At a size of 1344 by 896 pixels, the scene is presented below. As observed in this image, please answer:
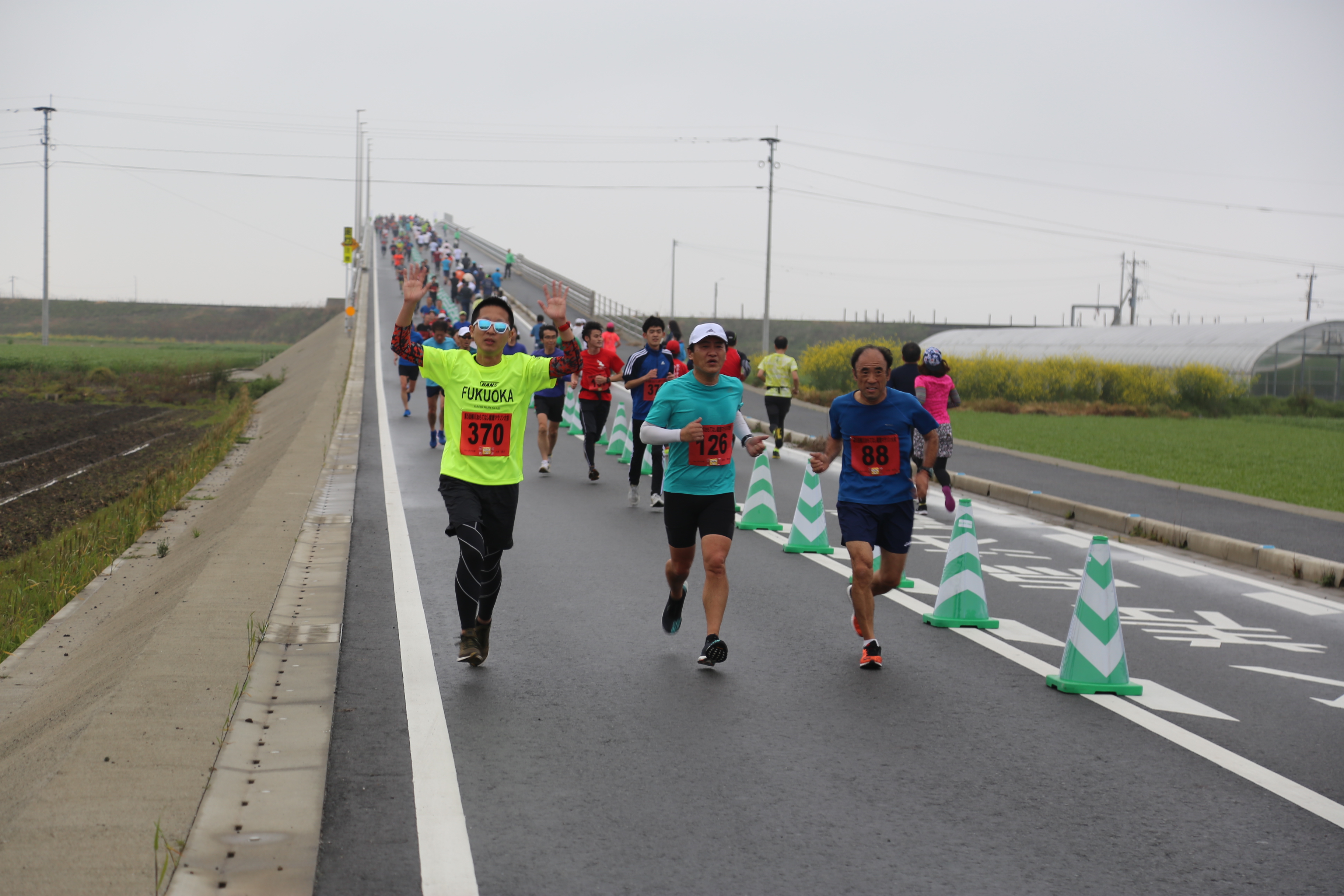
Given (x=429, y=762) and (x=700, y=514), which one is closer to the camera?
(x=429, y=762)

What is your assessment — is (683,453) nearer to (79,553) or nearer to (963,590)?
(963,590)

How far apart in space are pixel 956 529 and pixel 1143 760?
3.17m

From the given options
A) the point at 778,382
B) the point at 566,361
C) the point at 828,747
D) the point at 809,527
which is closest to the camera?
the point at 828,747

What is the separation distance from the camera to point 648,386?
538 inches

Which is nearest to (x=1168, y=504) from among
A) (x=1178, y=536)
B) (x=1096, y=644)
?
(x=1178, y=536)

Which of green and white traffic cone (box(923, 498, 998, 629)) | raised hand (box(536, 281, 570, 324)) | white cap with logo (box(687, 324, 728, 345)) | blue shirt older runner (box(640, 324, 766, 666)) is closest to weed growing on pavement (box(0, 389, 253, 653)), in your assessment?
raised hand (box(536, 281, 570, 324))

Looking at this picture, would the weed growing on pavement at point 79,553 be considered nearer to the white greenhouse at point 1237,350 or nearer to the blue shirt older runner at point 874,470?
the blue shirt older runner at point 874,470

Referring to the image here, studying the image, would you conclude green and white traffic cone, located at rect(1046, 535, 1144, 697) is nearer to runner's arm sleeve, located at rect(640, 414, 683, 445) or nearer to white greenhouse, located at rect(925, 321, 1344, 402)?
runner's arm sleeve, located at rect(640, 414, 683, 445)

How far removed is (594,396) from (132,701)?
10320mm

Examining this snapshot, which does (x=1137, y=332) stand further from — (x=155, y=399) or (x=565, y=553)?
(x=565, y=553)

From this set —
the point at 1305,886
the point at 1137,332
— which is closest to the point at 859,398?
the point at 1305,886

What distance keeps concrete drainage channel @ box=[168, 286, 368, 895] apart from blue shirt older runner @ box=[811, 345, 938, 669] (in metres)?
3.05

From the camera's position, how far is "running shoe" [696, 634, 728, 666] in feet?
22.8

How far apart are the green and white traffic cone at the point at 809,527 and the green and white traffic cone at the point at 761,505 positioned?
1.31 metres
